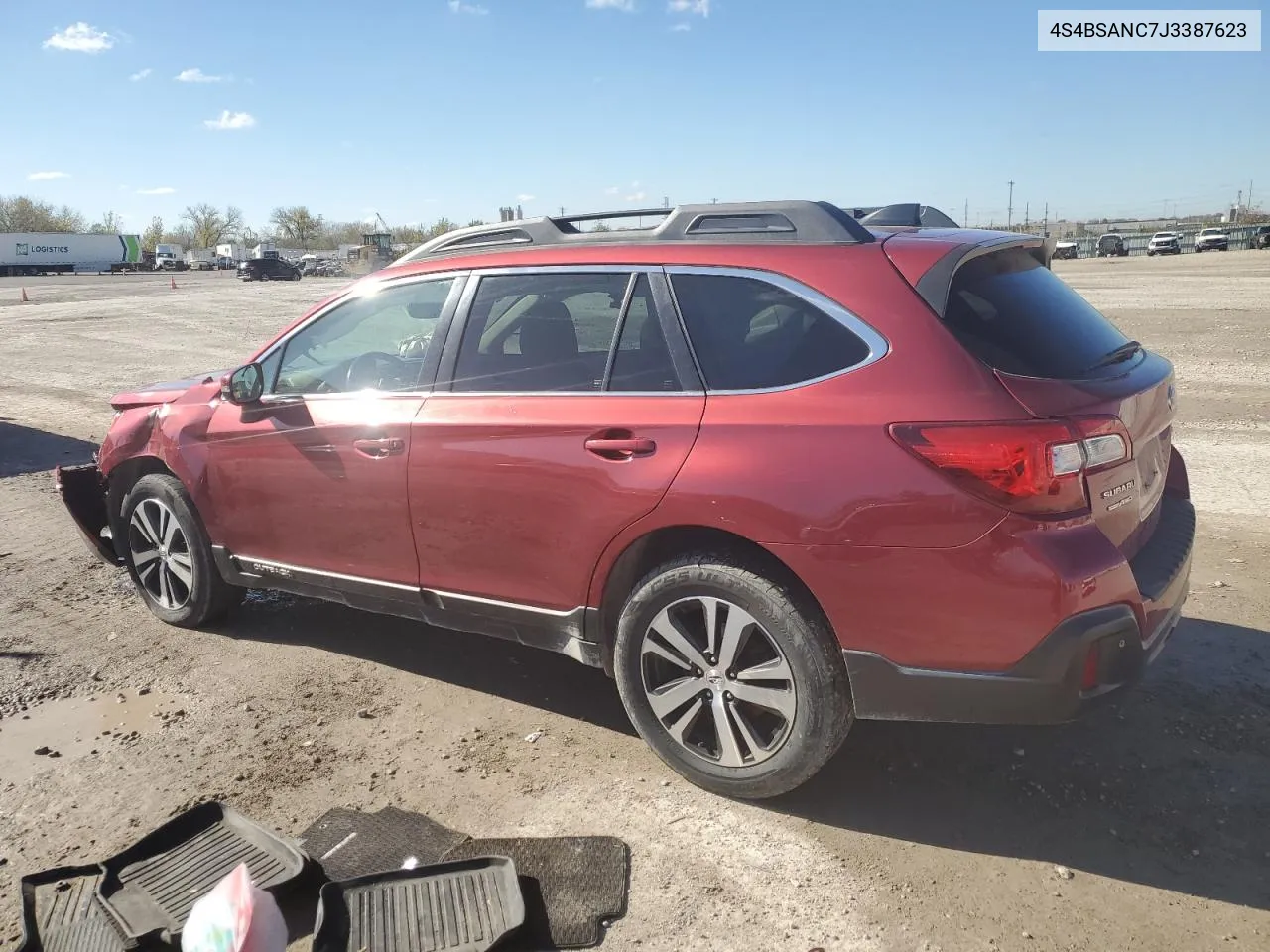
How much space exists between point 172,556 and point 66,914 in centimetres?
234

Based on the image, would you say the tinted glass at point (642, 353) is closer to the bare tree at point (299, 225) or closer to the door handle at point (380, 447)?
the door handle at point (380, 447)

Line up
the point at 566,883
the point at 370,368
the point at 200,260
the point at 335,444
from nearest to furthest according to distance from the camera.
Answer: the point at 566,883, the point at 335,444, the point at 370,368, the point at 200,260

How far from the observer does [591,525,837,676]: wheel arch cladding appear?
3.02m

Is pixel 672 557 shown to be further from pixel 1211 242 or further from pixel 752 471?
pixel 1211 242

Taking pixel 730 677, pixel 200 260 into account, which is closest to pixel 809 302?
pixel 730 677

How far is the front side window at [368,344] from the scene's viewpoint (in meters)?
3.98

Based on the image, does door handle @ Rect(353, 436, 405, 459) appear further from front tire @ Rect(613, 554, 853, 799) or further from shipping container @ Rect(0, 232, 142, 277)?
shipping container @ Rect(0, 232, 142, 277)

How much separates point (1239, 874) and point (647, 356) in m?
2.35

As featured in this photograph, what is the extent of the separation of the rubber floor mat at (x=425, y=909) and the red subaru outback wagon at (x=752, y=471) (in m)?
0.79

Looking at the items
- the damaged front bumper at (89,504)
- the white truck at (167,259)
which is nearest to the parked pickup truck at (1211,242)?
the damaged front bumper at (89,504)

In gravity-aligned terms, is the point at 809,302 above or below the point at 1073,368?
above

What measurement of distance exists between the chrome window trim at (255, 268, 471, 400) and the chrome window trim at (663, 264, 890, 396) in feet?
3.52

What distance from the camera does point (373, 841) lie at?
312cm

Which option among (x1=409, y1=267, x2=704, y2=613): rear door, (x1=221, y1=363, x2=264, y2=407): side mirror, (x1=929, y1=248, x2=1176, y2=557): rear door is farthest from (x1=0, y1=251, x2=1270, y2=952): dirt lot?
(x1=221, y1=363, x2=264, y2=407): side mirror
